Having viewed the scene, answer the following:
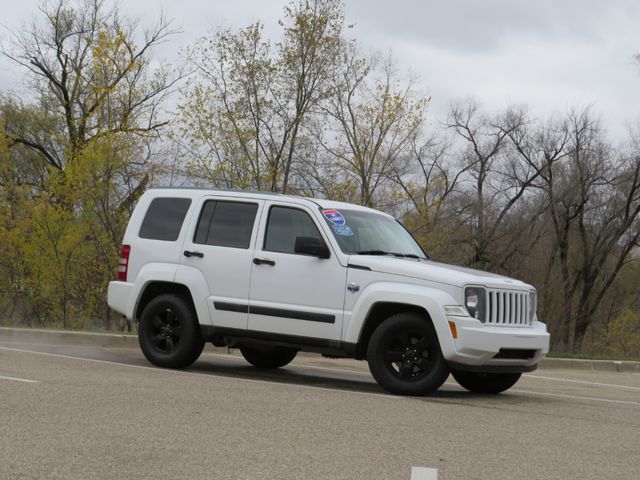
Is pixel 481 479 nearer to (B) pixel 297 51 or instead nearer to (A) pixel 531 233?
(B) pixel 297 51

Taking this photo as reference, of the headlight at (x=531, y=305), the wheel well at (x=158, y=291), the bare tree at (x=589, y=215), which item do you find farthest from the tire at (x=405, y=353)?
the bare tree at (x=589, y=215)

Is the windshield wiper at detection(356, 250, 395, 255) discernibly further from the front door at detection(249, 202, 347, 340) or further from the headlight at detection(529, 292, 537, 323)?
the headlight at detection(529, 292, 537, 323)

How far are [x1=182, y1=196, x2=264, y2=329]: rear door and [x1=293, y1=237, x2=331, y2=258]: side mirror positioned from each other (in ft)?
2.45

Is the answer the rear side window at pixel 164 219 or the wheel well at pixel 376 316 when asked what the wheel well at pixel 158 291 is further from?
the wheel well at pixel 376 316

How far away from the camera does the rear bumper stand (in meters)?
11.8

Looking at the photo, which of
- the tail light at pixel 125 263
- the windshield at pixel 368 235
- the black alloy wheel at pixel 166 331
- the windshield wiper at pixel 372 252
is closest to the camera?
the windshield wiper at pixel 372 252

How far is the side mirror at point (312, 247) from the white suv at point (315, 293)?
0.4 inches

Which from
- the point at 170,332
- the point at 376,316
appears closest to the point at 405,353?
the point at 376,316

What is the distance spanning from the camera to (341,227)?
10922 millimetres

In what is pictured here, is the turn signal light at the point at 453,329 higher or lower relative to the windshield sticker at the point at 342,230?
lower

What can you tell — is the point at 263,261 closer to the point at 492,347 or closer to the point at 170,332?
the point at 170,332

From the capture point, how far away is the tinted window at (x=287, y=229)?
10984 millimetres

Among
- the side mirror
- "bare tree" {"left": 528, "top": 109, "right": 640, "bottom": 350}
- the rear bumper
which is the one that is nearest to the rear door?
the side mirror

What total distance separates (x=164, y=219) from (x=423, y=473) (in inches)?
268
